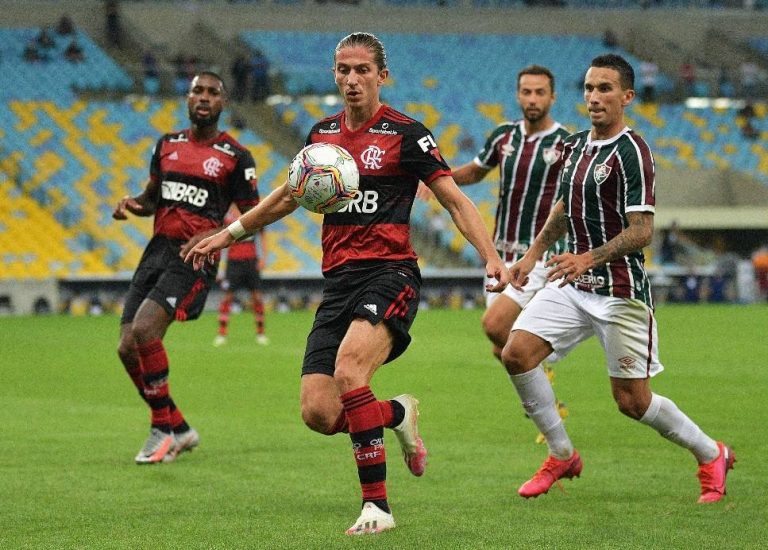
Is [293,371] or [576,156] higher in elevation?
[576,156]

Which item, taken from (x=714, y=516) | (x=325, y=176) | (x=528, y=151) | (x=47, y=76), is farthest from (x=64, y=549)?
(x=47, y=76)

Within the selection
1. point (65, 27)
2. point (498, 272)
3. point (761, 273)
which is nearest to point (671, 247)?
point (761, 273)

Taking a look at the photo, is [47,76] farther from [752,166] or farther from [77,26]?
[752,166]

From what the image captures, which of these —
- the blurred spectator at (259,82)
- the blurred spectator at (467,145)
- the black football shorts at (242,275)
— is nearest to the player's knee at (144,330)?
the black football shorts at (242,275)

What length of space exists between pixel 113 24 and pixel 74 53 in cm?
174

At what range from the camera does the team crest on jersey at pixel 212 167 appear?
909cm

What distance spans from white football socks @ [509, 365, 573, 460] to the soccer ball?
1.70 metres

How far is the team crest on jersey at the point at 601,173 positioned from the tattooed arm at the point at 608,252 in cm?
30

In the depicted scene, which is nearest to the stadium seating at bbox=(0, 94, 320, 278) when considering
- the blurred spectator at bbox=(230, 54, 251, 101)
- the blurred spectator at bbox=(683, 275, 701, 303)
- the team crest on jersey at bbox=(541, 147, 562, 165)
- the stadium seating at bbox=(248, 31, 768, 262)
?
the blurred spectator at bbox=(230, 54, 251, 101)

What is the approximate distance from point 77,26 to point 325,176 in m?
33.8

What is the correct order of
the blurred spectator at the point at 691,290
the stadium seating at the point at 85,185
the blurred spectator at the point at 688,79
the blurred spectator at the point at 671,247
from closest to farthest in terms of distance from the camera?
the stadium seating at the point at 85,185
the blurred spectator at the point at 691,290
the blurred spectator at the point at 671,247
the blurred spectator at the point at 688,79

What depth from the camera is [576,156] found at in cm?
723

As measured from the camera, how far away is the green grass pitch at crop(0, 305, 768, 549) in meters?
6.13

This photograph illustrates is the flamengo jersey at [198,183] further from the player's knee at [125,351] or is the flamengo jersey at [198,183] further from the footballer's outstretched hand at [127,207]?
the player's knee at [125,351]
